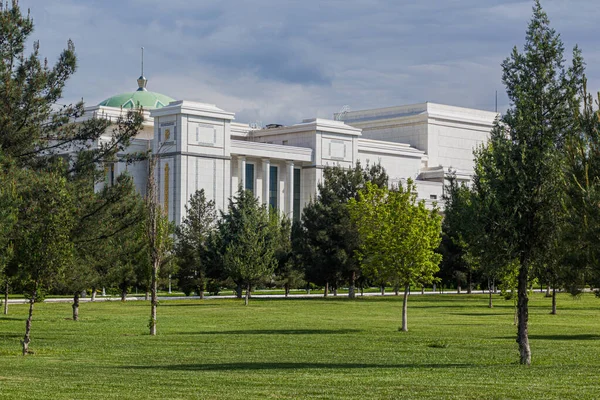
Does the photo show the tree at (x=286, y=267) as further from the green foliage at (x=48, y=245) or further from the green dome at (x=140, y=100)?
the green foliage at (x=48, y=245)

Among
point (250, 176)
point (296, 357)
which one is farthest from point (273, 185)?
point (296, 357)

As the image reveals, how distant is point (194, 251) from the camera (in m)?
80.2

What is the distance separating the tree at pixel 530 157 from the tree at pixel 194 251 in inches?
2077

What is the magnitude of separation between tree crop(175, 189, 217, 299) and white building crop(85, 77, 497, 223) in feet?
28.4

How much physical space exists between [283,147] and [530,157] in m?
90.2

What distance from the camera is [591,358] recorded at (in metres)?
27.9

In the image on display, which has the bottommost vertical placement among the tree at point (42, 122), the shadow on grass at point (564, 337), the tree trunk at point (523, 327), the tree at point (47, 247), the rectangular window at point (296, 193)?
the shadow on grass at point (564, 337)

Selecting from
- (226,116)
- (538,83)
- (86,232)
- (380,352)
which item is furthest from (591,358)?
(226,116)

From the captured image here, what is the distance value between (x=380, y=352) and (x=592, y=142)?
10823mm

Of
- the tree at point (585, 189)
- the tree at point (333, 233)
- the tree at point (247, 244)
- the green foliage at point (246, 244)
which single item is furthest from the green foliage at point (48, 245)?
the tree at point (333, 233)

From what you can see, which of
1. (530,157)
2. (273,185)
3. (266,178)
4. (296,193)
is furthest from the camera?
(296,193)

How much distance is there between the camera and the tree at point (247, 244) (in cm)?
6850

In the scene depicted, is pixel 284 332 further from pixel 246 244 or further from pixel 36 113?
pixel 246 244

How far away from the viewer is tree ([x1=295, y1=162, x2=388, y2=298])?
253ft
